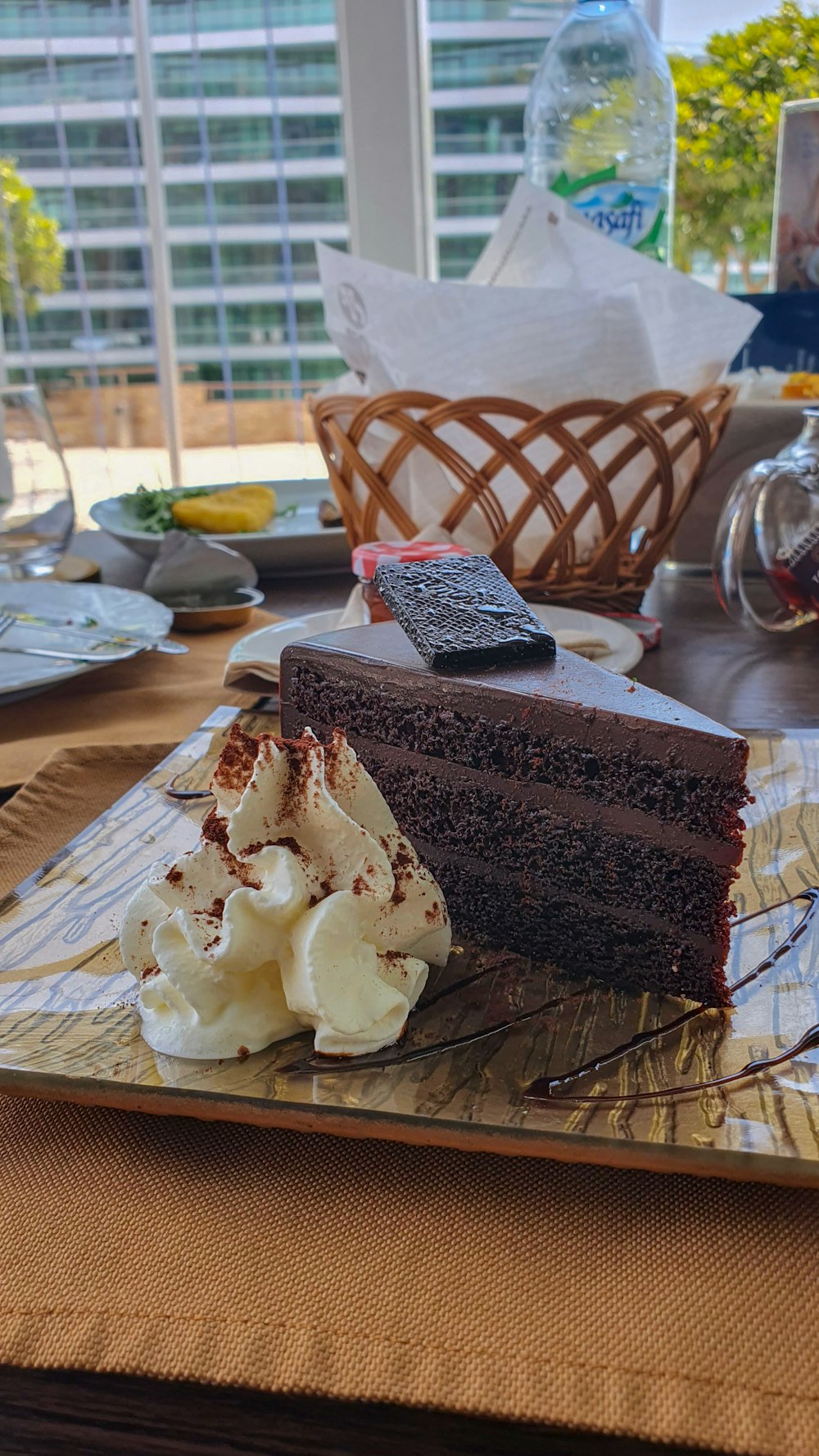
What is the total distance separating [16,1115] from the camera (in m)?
0.56

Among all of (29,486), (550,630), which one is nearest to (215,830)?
(550,630)

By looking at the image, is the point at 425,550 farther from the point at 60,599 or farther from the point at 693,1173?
the point at 693,1173

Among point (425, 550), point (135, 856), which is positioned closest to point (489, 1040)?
point (135, 856)

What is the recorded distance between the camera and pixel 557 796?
745 millimetres

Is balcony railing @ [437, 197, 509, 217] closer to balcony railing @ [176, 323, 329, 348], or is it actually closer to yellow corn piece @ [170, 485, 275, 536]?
balcony railing @ [176, 323, 329, 348]

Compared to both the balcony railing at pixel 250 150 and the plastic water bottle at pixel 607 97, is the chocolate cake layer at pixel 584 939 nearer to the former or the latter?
the plastic water bottle at pixel 607 97

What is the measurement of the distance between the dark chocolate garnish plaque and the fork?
15.9 inches

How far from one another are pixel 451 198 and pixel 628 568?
2286 millimetres

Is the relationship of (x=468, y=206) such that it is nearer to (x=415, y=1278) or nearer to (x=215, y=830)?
(x=215, y=830)

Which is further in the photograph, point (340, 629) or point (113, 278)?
point (113, 278)

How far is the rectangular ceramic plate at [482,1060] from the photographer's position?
484mm

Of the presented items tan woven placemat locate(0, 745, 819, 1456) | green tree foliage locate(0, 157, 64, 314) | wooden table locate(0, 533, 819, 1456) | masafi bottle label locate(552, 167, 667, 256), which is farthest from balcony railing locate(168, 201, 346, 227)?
wooden table locate(0, 533, 819, 1456)

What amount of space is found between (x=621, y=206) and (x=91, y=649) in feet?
2.60

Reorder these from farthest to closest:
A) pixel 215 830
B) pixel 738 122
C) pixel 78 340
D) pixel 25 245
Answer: pixel 78 340 → pixel 25 245 → pixel 738 122 → pixel 215 830
